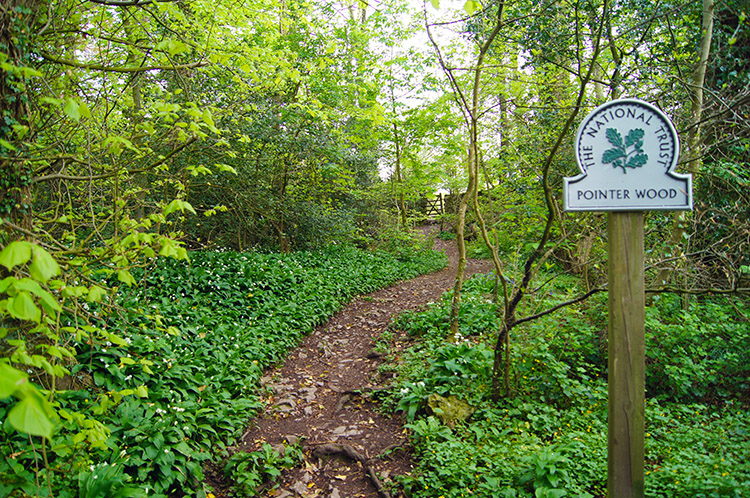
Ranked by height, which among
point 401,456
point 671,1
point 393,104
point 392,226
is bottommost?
point 401,456

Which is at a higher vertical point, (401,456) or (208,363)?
(208,363)

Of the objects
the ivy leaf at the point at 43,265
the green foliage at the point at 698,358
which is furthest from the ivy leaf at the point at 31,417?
the green foliage at the point at 698,358

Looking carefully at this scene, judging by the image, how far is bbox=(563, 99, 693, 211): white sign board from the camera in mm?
2391

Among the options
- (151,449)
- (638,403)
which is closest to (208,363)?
(151,449)

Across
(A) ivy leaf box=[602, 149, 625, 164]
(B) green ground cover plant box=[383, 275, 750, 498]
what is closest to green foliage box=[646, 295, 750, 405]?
(B) green ground cover plant box=[383, 275, 750, 498]

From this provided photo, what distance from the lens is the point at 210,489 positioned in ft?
11.0

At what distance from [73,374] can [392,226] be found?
11695mm

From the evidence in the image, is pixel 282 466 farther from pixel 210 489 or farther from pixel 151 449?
pixel 151 449

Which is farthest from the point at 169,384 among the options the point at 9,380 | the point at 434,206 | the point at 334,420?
the point at 434,206

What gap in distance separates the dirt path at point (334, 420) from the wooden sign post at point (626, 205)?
6.29ft

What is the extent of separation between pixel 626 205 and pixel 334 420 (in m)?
3.69

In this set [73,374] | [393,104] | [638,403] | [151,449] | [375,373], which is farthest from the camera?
[393,104]

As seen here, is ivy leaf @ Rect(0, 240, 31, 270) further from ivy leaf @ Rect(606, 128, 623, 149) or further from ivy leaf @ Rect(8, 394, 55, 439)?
ivy leaf @ Rect(606, 128, 623, 149)

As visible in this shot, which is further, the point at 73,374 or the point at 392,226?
the point at 392,226
